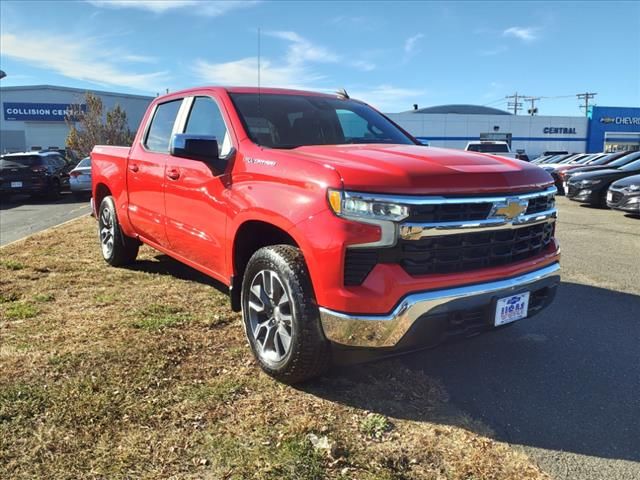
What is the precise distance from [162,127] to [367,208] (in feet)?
10.2

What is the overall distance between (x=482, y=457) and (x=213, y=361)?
1.89 m

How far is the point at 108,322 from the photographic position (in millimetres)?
4414

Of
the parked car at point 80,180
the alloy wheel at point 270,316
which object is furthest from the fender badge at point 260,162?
the parked car at point 80,180

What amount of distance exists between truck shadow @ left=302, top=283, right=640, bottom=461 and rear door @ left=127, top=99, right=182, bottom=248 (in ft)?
7.90

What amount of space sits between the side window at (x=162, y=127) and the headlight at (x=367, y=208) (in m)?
2.62

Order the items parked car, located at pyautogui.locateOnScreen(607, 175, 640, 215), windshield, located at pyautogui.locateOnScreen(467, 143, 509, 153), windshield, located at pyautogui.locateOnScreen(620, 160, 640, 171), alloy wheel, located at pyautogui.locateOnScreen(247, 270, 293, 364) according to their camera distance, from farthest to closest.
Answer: windshield, located at pyautogui.locateOnScreen(467, 143, 509, 153) < windshield, located at pyautogui.locateOnScreen(620, 160, 640, 171) < parked car, located at pyautogui.locateOnScreen(607, 175, 640, 215) < alloy wheel, located at pyautogui.locateOnScreen(247, 270, 293, 364)

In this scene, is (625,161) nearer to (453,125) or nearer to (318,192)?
(318,192)

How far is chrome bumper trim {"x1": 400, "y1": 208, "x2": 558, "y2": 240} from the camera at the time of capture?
284 cm

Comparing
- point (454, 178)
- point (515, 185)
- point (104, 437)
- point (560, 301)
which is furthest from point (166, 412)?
point (560, 301)

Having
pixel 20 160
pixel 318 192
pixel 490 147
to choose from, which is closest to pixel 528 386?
pixel 318 192

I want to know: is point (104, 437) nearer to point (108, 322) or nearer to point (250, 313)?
point (250, 313)

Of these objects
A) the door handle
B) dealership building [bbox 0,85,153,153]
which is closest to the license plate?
the door handle

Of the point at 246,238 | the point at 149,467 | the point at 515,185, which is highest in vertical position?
the point at 515,185

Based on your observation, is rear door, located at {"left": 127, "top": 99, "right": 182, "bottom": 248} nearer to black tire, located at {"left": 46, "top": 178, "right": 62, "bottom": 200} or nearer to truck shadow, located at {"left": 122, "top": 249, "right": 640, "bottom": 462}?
truck shadow, located at {"left": 122, "top": 249, "right": 640, "bottom": 462}
